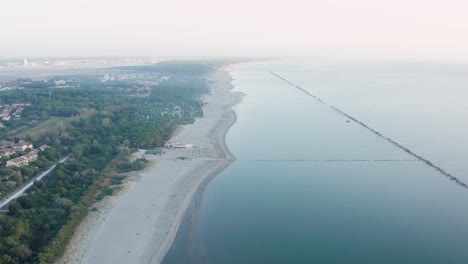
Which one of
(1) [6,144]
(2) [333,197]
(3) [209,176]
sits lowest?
(2) [333,197]

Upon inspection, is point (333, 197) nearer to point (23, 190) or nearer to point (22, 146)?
point (23, 190)

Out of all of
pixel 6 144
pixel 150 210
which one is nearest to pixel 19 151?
pixel 6 144

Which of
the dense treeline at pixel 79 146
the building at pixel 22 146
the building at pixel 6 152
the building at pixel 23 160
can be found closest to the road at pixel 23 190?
the dense treeline at pixel 79 146

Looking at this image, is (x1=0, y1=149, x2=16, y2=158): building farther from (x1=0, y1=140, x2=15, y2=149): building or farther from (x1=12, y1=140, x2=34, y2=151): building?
(x1=0, y1=140, x2=15, y2=149): building

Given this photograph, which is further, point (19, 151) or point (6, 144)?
point (6, 144)

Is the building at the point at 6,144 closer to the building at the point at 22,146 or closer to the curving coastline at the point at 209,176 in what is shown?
the building at the point at 22,146

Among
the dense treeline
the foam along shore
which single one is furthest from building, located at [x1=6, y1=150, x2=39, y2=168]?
the foam along shore

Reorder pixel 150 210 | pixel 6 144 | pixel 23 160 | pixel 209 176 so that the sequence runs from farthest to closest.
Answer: pixel 6 144, pixel 23 160, pixel 209 176, pixel 150 210

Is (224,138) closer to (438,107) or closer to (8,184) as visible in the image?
(8,184)
